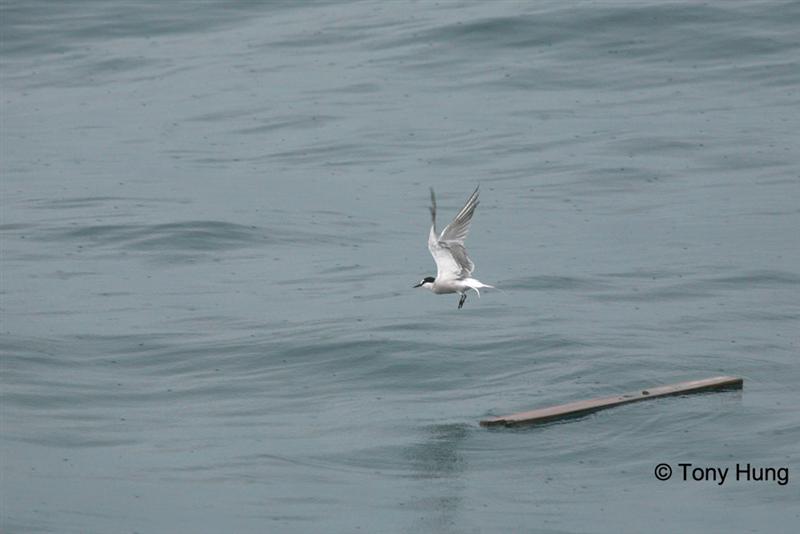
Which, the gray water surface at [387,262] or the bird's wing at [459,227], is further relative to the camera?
the gray water surface at [387,262]

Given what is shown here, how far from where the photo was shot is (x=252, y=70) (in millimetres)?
59250

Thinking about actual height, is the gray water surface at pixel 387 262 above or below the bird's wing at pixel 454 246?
below

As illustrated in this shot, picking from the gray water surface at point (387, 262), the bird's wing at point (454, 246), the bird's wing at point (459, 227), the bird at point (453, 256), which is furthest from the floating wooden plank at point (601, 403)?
the bird's wing at point (459, 227)

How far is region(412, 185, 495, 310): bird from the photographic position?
2292 cm

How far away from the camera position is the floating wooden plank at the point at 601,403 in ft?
85.4

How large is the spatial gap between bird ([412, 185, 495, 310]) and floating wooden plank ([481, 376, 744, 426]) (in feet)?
9.45

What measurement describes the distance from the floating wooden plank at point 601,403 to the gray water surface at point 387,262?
40 centimetres

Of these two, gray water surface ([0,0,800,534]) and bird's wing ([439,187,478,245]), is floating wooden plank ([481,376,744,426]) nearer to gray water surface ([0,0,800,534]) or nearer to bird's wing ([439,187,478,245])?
gray water surface ([0,0,800,534])

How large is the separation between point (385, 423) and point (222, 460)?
3470 mm

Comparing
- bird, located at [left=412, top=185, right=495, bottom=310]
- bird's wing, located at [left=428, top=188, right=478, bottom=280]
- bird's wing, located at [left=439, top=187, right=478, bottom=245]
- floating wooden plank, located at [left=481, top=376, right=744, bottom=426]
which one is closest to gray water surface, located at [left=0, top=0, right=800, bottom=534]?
floating wooden plank, located at [left=481, top=376, right=744, bottom=426]

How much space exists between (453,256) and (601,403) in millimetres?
4555

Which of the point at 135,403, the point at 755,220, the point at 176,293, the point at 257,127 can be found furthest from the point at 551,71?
the point at 135,403

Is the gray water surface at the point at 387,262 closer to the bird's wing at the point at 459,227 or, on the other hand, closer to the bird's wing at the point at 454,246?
the bird's wing at the point at 454,246

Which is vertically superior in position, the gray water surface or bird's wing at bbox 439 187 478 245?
bird's wing at bbox 439 187 478 245
